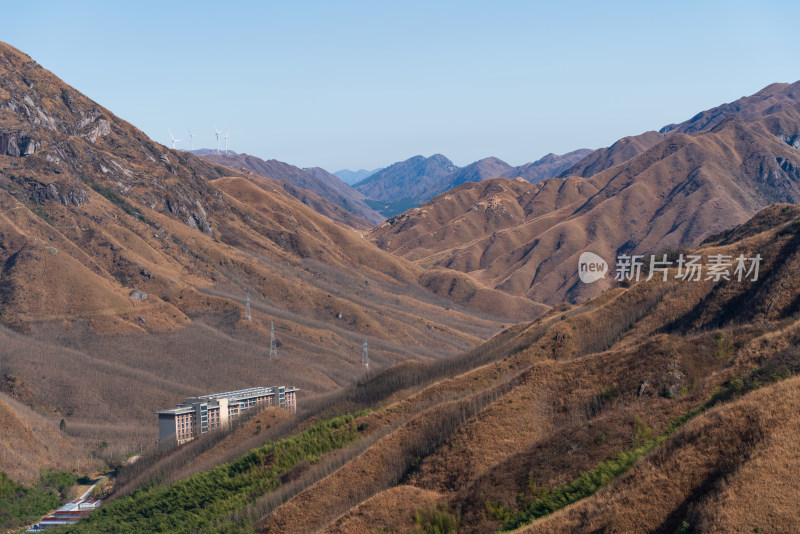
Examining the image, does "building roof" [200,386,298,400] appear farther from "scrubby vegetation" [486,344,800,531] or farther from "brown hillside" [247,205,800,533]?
"scrubby vegetation" [486,344,800,531]

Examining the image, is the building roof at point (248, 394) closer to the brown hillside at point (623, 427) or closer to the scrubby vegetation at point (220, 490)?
the scrubby vegetation at point (220, 490)

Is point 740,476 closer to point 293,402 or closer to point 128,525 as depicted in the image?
point 128,525

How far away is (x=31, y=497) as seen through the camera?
423ft

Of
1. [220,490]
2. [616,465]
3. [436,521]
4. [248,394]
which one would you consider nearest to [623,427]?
[616,465]

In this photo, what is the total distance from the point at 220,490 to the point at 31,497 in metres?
49.8

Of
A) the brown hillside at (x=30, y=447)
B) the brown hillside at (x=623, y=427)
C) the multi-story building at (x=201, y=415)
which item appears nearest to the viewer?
the brown hillside at (x=623, y=427)

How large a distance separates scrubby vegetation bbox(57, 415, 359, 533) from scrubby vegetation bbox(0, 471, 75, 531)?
713 inches

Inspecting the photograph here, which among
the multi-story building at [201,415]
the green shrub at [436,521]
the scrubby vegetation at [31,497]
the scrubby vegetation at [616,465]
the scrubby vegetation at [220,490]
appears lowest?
the scrubby vegetation at [31,497]

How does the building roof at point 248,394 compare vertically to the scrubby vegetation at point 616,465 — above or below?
below

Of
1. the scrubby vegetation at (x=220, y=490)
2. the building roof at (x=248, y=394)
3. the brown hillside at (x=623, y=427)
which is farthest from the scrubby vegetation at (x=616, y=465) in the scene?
the building roof at (x=248, y=394)

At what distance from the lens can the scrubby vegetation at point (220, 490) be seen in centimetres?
8941

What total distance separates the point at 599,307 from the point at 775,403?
63.0m

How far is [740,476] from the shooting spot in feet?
111

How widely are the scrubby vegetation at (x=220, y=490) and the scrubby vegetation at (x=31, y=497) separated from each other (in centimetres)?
1811
